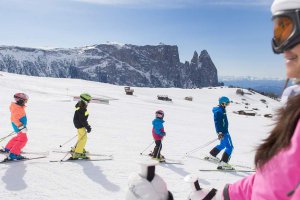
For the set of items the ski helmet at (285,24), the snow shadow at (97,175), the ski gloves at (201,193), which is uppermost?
the ski helmet at (285,24)

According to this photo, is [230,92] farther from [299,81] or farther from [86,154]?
[299,81]

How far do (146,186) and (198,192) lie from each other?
A: 441 mm

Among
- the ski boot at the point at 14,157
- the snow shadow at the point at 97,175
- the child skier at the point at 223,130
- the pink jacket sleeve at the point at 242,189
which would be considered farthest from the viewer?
the child skier at the point at 223,130

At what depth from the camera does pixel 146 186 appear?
5.19 ft

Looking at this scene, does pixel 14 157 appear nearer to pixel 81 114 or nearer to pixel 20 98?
pixel 20 98

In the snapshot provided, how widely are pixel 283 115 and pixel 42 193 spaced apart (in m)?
5.96

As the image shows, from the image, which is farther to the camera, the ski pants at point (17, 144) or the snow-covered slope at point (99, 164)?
the ski pants at point (17, 144)

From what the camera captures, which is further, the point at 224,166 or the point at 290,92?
the point at 224,166

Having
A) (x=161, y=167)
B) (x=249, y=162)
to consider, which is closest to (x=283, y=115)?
(x=161, y=167)

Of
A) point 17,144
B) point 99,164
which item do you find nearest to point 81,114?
point 99,164

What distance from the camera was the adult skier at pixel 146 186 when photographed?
1579mm

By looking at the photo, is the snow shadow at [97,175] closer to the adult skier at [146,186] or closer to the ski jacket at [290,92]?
the adult skier at [146,186]

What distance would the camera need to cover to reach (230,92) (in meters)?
63.6

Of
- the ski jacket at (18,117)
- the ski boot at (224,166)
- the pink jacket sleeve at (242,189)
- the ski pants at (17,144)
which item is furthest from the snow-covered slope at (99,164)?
the ski jacket at (18,117)
